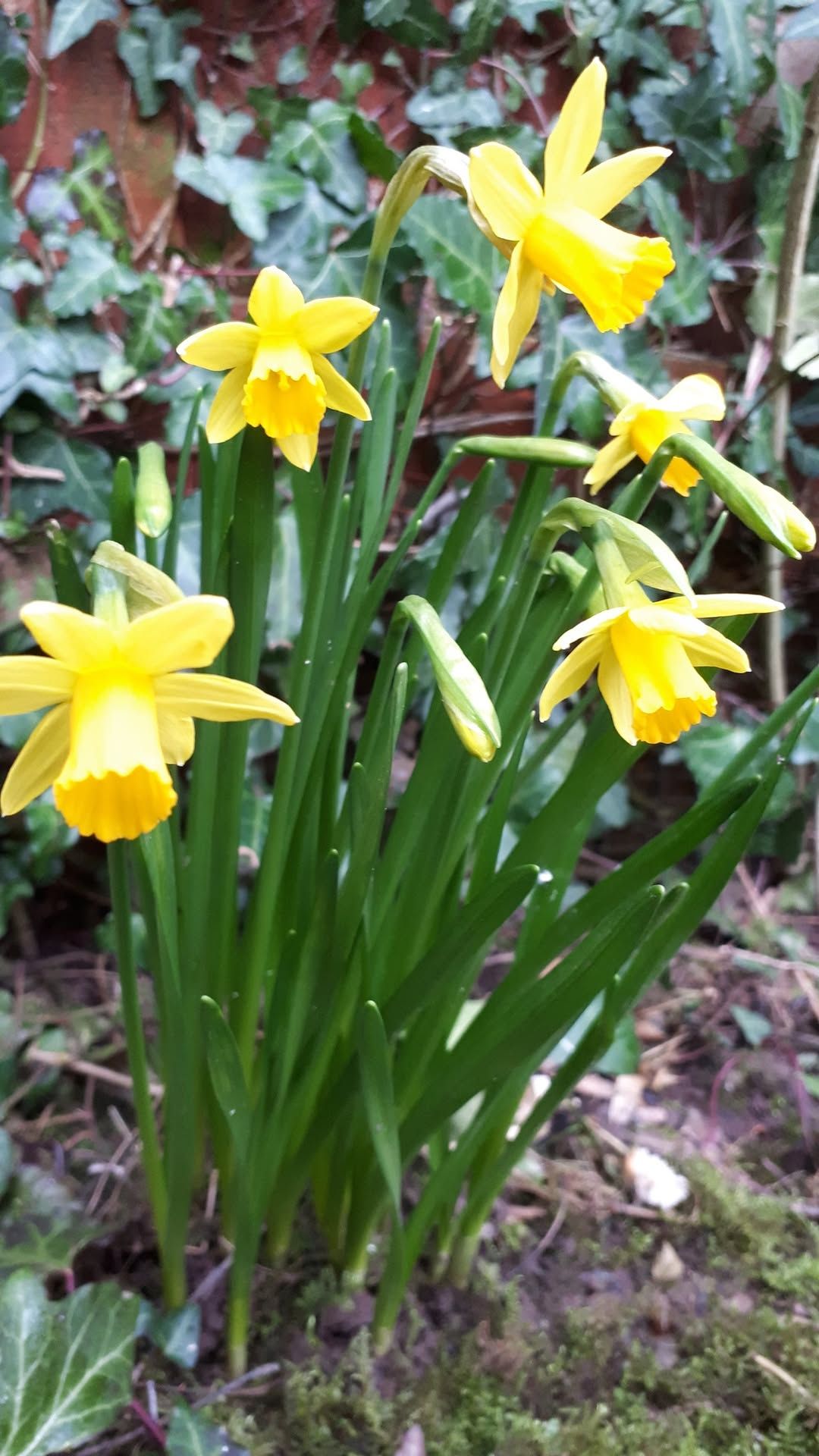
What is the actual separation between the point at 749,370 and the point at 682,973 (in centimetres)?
104

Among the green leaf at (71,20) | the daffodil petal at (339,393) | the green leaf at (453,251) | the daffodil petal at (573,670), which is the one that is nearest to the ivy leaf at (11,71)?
the green leaf at (71,20)

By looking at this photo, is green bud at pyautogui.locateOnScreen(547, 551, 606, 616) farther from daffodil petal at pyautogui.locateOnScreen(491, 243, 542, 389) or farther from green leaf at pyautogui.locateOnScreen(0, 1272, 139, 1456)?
green leaf at pyautogui.locateOnScreen(0, 1272, 139, 1456)

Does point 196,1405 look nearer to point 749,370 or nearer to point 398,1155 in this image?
point 398,1155

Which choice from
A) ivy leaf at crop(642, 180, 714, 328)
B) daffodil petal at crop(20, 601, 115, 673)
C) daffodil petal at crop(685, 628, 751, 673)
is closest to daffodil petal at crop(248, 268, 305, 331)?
daffodil petal at crop(20, 601, 115, 673)

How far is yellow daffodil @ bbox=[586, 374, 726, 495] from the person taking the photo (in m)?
0.70

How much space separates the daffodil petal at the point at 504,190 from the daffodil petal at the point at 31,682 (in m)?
0.40

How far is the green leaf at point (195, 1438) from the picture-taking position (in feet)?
2.54

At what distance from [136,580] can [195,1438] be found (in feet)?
2.38

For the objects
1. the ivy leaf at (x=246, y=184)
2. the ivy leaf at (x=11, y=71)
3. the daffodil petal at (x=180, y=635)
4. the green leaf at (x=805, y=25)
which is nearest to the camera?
the daffodil petal at (x=180, y=635)

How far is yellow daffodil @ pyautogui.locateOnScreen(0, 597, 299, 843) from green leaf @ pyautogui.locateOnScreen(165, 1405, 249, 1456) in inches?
22.6

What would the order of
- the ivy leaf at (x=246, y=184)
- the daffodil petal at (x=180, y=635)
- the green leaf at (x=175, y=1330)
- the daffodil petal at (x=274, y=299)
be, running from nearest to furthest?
the daffodil petal at (x=180, y=635) → the daffodil petal at (x=274, y=299) → the green leaf at (x=175, y=1330) → the ivy leaf at (x=246, y=184)

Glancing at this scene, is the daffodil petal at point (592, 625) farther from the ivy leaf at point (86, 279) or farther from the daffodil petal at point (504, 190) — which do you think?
the ivy leaf at point (86, 279)

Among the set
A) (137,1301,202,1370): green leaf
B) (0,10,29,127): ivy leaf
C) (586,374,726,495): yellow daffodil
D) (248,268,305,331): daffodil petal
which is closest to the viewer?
(248,268,305,331): daffodil petal

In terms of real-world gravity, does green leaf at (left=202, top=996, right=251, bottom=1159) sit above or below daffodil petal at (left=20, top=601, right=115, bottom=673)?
below
